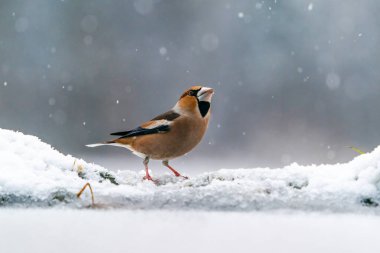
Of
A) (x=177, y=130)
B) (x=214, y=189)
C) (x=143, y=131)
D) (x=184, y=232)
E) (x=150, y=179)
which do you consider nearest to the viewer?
(x=184, y=232)

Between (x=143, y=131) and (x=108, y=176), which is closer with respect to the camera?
(x=108, y=176)

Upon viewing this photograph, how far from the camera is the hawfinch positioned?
11.1 ft

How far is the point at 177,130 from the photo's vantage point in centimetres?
339

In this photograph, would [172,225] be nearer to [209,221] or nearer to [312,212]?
[209,221]

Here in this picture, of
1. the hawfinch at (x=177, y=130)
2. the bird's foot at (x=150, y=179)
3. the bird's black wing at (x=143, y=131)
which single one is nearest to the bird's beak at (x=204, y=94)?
the hawfinch at (x=177, y=130)

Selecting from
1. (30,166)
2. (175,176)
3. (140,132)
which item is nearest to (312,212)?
(30,166)

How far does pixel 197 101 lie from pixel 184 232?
1.84 meters

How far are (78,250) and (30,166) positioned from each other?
3.14ft

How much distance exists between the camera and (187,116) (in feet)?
11.3

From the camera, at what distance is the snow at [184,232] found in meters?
1.61

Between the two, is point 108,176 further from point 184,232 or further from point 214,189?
point 184,232

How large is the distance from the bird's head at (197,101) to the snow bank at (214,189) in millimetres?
866

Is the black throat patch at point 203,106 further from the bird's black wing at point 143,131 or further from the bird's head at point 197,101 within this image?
the bird's black wing at point 143,131

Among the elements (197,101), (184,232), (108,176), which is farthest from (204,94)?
(184,232)
